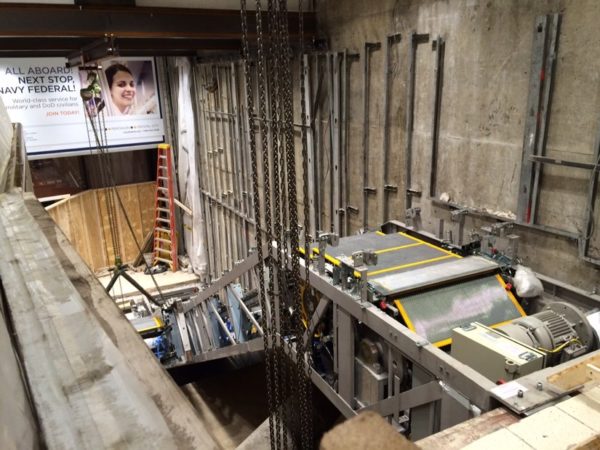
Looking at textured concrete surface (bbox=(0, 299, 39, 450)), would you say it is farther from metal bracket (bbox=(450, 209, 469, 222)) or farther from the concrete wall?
metal bracket (bbox=(450, 209, 469, 222))

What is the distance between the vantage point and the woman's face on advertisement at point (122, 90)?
1133cm

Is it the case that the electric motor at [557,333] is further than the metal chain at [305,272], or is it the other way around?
the metal chain at [305,272]

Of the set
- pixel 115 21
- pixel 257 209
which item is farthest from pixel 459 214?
pixel 115 21

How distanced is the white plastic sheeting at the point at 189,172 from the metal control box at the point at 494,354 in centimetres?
955

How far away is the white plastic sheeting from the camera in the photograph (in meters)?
11.2

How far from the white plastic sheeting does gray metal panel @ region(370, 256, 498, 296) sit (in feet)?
28.1

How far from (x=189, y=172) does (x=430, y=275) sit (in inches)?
359

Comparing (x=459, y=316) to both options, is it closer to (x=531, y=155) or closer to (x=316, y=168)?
(x=531, y=155)

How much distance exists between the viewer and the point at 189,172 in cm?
1200

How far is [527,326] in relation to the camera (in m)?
3.20

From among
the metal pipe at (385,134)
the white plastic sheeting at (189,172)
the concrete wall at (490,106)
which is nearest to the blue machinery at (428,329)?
the concrete wall at (490,106)

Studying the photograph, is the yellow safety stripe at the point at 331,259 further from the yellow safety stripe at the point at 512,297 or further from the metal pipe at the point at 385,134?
the metal pipe at the point at 385,134

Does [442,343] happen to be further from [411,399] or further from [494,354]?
[494,354]

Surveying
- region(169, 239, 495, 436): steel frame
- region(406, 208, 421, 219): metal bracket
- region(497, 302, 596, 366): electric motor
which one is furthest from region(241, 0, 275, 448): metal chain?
region(406, 208, 421, 219): metal bracket
